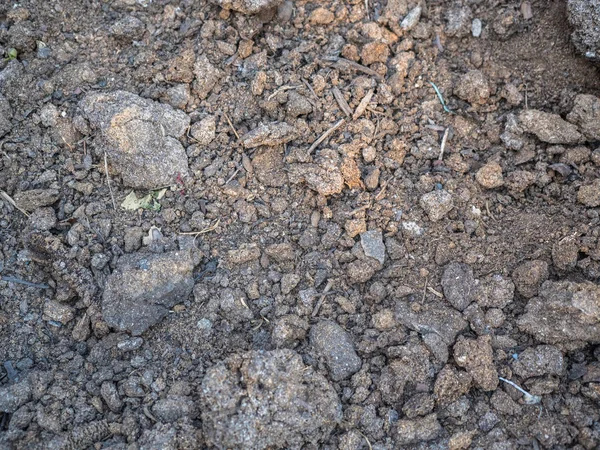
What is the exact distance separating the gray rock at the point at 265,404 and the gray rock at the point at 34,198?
1365 mm

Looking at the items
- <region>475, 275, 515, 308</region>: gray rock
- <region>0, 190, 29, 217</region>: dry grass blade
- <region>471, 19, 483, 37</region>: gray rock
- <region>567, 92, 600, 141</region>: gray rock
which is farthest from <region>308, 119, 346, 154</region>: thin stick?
<region>0, 190, 29, 217</region>: dry grass blade

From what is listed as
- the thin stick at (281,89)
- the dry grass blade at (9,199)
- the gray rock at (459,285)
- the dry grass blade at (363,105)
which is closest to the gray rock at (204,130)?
the thin stick at (281,89)

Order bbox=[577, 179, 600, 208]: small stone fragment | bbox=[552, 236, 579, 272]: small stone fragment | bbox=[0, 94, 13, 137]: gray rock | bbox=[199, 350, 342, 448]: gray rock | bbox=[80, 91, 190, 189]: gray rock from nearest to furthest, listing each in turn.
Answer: bbox=[199, 350, 342, 448]: gray rock → bbox=[552, 236, 579, 272]: small stone fragment → bbox=[577, 179, 600, 208]: small stone fragment → bbox=[80, 91, 190, 189]: gray rock → bbox=[0, 94, 13, 137]: gray rock

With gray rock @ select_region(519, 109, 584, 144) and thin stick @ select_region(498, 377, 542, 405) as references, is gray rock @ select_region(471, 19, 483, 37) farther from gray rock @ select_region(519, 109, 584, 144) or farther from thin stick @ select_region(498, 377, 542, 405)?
thin stick @ select_region(498, 377, 542, 405)

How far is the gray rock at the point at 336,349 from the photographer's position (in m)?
2.88

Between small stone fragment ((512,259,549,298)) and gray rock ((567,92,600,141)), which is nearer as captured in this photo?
small stone fragment ((512,259,549,298))

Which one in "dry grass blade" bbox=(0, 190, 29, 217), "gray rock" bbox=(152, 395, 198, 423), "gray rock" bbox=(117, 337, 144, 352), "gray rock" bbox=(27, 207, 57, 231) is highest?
"dry grass blade" bbox=(0, 190, 29, 217)

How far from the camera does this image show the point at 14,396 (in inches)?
111

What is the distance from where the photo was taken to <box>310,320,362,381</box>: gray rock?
2.88 meters

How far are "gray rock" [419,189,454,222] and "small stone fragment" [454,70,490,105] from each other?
0.65 m

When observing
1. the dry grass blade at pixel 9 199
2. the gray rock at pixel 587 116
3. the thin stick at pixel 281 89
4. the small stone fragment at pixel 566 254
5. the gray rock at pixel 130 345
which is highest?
the thin stick at pixel 281 89

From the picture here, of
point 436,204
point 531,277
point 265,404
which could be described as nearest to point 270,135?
point 436,204

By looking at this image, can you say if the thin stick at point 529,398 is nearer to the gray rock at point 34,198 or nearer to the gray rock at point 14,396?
the gray rock at point 14,396

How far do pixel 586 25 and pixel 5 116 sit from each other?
130 inches
